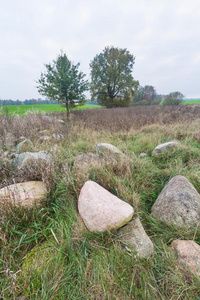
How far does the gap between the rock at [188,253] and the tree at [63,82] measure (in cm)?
810

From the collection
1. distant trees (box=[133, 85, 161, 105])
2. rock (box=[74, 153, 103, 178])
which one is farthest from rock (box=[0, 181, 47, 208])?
distant trees (box=[133, 85, 161, 105])

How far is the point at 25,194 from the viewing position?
4.70ft

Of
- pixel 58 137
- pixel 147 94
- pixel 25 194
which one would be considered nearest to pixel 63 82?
pixel 58 137

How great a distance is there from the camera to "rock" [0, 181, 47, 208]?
139cm

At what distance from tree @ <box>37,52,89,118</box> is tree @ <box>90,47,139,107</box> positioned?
14382 millimetres

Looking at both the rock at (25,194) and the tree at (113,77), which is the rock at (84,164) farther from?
the tree at (113,77)

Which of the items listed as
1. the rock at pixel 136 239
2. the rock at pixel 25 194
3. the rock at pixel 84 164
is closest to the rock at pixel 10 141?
the rock at pixel 25 194

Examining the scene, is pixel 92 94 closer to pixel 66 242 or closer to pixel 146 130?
pixel 146 130

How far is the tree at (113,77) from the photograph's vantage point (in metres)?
20.4

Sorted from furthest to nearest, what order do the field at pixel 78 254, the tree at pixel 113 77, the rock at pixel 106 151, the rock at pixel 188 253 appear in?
the tree at pixel 113 77 < the rock at pixel 106 151 < the rock at pixel 188 253 < the field at pixel 78 254

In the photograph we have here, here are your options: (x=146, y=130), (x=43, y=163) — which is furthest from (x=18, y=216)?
(x=146, y=130)

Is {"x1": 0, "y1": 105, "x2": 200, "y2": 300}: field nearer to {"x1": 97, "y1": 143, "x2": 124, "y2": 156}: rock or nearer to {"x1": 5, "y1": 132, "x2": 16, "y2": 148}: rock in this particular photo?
{"x1": 97, "y1": 143, "x2": 124, "y2": 156}: rock

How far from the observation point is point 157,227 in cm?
139

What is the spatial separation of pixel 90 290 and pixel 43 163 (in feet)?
5.25
